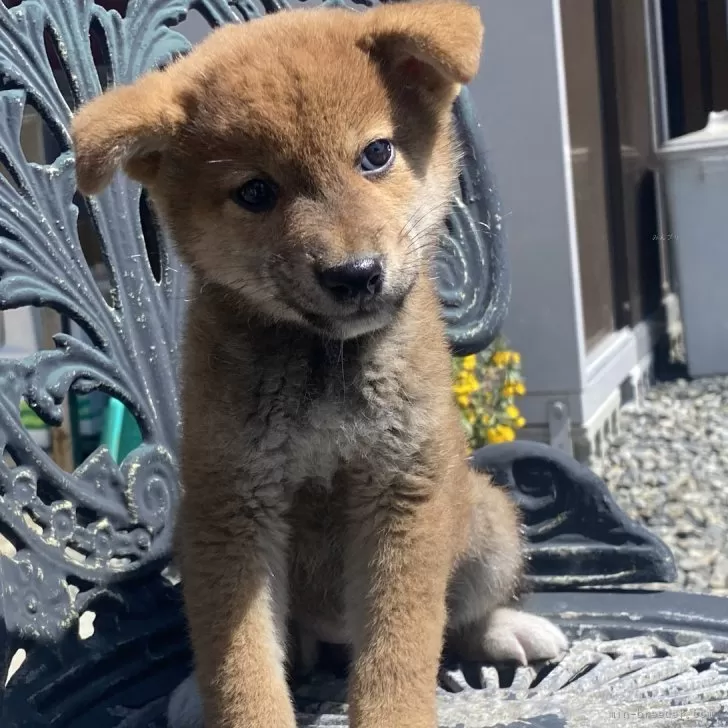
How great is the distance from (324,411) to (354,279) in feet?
0.95

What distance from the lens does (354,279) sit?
67.4 inches

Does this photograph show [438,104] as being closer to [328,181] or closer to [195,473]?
[328,181]

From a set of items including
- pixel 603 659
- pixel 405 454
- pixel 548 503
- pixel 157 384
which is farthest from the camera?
pixel 548 503

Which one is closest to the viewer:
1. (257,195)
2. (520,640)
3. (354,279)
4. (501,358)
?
(354,279)

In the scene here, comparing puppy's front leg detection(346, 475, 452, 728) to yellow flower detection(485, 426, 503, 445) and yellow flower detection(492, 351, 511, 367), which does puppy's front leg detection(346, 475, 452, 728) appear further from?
yellow flower detection(492, 351, 511, 367)

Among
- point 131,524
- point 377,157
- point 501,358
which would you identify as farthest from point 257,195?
point 501,358

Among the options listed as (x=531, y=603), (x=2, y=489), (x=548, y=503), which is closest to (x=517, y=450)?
(x=548, y=503)

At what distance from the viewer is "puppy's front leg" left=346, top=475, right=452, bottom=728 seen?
6.01ft

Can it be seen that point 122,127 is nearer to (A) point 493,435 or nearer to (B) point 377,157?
(B) point 377,157

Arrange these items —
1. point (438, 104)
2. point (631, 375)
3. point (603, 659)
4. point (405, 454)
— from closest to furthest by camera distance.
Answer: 1. point (405, 454)
2. point (438, 104)
3. point (603, 659)
4. point (631, 375)

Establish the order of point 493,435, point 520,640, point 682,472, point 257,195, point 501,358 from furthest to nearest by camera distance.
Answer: point 682,472
point 501,358
point 493,435
point 520,640
point 257,195

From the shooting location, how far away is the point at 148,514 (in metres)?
2.33

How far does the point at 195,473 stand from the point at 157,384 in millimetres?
578

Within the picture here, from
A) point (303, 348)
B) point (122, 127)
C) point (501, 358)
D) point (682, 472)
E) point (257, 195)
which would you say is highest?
point (122, 127)
